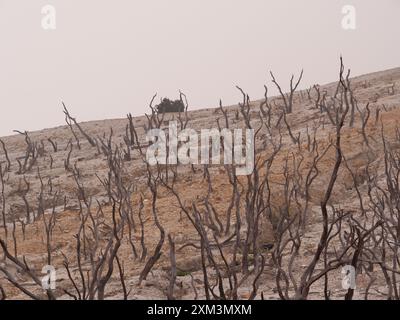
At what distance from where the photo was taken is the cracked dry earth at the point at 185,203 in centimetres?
717

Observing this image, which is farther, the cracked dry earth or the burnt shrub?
the burnt shrub

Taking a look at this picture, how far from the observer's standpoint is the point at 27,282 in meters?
8.02

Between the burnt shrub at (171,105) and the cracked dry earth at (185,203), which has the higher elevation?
the burnt shrub at (171,105)

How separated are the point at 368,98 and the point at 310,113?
7.54 ft

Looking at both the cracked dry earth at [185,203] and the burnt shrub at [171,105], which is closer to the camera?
the cracked dry earth at [185,203]

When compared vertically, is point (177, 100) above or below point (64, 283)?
above

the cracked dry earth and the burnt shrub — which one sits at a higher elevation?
Answer: the burnt shrub

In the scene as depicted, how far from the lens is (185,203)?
36.9 feet

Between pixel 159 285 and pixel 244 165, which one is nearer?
pixel 159 285

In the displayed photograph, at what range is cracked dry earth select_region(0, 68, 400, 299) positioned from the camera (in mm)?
7168

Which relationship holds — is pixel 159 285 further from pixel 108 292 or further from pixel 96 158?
pixel 96 158
